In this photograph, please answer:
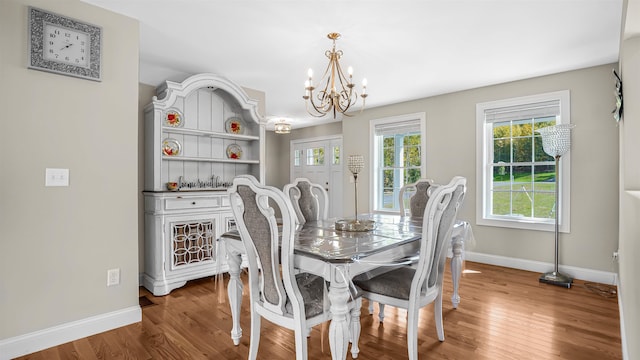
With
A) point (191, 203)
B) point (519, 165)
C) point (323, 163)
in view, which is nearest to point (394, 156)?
point (519, 165)

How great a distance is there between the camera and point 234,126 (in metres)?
4.14

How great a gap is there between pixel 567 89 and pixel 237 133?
151 inches

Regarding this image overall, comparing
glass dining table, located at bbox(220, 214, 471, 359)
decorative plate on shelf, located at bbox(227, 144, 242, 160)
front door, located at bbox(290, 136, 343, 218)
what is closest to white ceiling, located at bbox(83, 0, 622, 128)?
decorative plate on shelf, located at bbox(227, 144, 242, 160)

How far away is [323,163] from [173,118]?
3.82 meters

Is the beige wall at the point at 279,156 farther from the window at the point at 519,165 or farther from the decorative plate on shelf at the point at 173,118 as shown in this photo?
the window at the point at 519,165

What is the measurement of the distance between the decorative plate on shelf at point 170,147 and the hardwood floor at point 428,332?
1480mm

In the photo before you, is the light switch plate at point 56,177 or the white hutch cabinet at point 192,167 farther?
the white hutch cabinet at point 192,167

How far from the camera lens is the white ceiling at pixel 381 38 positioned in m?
2.36

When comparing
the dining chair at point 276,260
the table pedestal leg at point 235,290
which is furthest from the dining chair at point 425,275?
the table pedestal leg at point 235,290

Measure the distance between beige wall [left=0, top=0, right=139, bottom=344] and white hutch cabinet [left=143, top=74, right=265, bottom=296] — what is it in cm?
69

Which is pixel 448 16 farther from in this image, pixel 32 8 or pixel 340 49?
pixel 32 8

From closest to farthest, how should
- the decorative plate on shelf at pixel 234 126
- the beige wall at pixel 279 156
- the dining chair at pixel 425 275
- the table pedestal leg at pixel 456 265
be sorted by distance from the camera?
the dining chair at pixel 425 275
the table pedestal leg at pixel 456 265
the decorative plate on shelf at pixel 234 126
the beige wall at pixel 279 156

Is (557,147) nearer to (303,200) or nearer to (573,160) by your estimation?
(573,160)

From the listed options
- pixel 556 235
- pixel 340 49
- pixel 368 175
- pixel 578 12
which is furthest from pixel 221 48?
pixel 556 235
